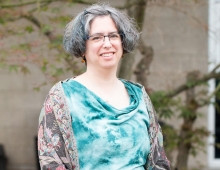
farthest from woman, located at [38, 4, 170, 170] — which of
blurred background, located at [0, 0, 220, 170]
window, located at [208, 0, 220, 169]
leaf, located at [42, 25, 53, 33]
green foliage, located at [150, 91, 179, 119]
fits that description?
window, located at [208, 0, 220, 169]

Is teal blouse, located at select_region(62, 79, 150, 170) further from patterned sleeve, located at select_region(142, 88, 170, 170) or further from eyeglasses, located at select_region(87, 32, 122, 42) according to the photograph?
eyeglasses, located at select_region(87, 32, 122, 42)

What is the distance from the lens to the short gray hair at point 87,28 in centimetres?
282

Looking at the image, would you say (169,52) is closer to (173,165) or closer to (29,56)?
(173,165)

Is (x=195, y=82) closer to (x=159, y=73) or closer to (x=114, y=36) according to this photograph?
(x=159, y=73)

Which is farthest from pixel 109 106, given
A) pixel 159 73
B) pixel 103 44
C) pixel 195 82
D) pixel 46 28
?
pixel 159 73

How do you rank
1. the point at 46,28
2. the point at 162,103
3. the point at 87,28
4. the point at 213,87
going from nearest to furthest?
the point at 87,28
the point at 46,28
the point at 162,103
the point at 213,87

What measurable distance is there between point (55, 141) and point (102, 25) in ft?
1.95

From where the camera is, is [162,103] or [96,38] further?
[162,103]

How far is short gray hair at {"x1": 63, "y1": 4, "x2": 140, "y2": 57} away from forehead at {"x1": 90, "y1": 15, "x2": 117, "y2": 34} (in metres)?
0.01

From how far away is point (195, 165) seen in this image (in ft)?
22.7

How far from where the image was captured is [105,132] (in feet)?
9.03

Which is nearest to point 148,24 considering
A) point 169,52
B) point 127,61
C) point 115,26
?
point 169,52

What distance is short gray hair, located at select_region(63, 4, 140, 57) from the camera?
9.25 feet

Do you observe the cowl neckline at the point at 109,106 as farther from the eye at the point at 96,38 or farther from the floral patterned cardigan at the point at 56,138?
the eye at the point at 96,38
